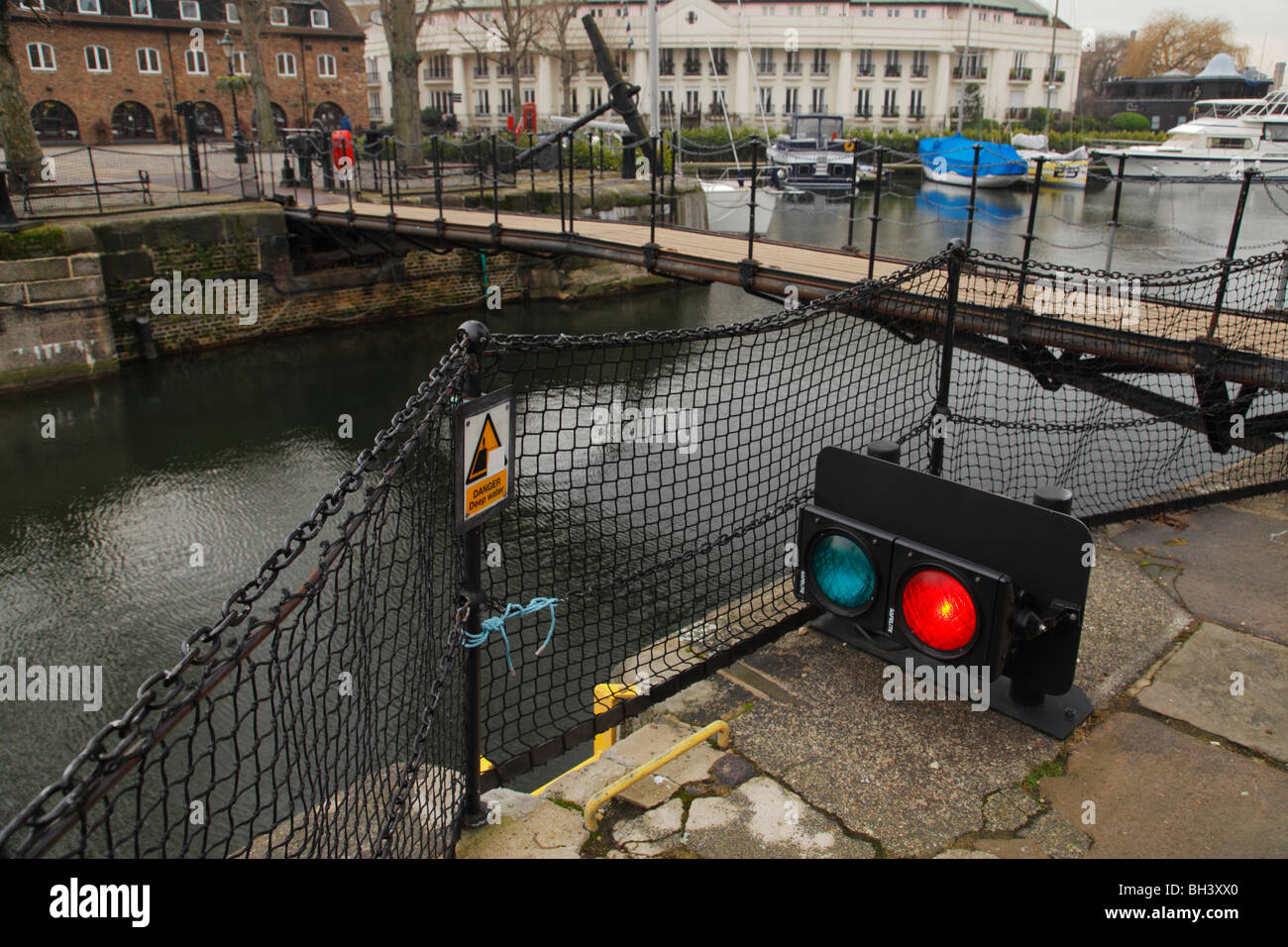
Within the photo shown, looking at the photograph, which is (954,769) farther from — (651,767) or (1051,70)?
(1051,70)

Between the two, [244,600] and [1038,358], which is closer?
[244,600]

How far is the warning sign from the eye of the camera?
7.85 feet

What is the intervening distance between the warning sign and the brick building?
39.8 m

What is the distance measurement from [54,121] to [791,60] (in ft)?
132

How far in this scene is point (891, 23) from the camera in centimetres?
5772

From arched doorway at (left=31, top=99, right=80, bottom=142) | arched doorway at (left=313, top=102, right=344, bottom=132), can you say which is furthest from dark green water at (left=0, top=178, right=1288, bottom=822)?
arched doorway at (left=313, top=102, right=344, bottom=132)

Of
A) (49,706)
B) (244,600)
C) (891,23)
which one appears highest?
(891,23)

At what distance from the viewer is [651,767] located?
3002mm

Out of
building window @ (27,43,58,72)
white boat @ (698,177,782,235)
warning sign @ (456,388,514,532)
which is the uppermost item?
building window @ (27,43,58,72)

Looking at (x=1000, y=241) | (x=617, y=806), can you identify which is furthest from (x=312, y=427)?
(x=1000, y=241)

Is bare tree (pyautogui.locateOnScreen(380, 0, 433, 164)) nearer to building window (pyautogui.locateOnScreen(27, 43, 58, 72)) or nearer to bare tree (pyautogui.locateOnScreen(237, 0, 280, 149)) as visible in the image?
bare tree (pyautogui.locateOnScreen(237, 0, 280, 149))

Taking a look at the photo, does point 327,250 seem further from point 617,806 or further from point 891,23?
point 891,23

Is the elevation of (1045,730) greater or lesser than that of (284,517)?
greater

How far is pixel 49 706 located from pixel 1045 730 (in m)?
7.19
